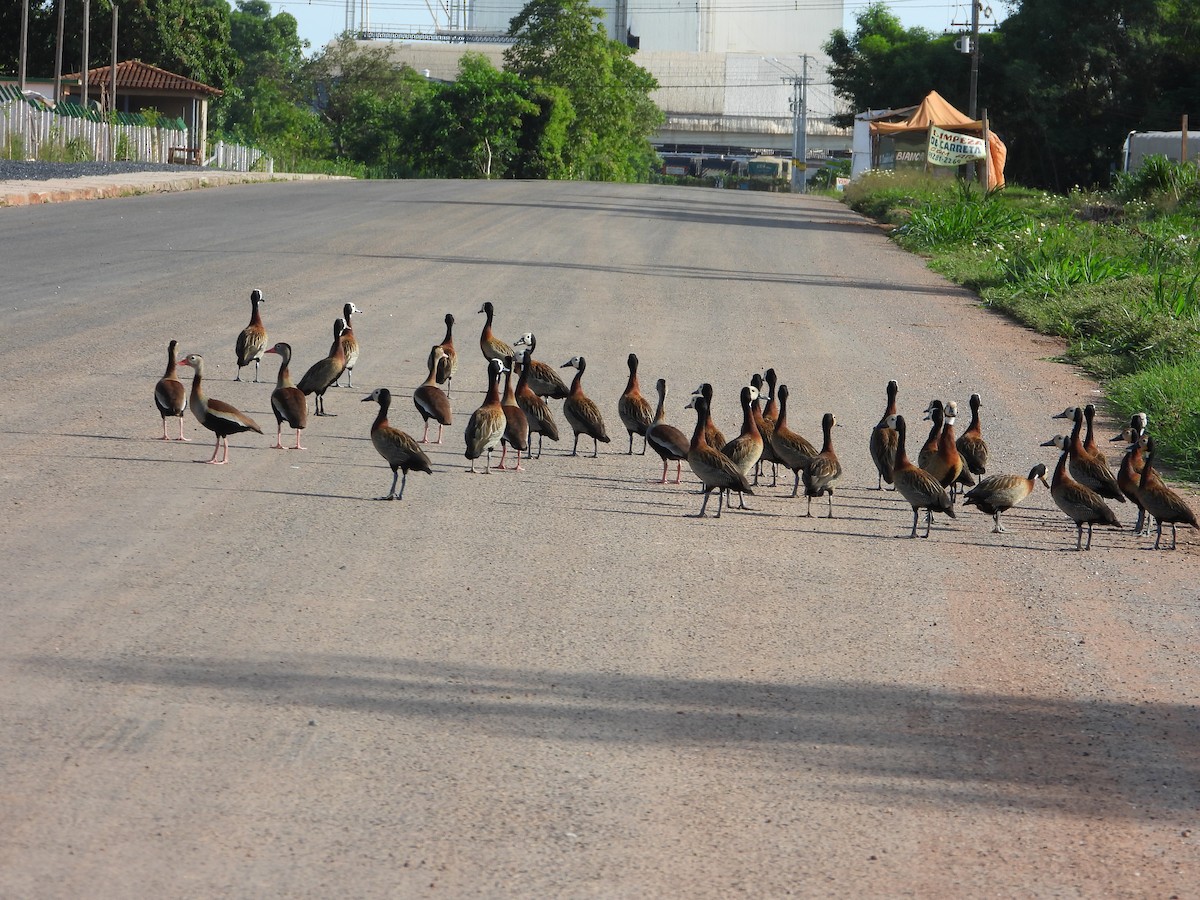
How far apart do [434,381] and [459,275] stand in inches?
370

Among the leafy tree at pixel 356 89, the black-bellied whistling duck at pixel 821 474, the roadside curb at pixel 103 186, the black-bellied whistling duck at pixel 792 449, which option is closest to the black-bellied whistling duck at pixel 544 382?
the black-bellied whistling duck at pixel 792 449

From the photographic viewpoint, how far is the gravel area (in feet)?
124

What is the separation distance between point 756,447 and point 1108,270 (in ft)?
43.4

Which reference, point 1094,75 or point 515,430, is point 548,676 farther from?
point 1094,75

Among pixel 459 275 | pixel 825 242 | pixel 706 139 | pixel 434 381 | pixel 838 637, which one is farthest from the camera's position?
pixel 706 139

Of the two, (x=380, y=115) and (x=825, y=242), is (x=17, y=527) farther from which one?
(x=380, y=115)

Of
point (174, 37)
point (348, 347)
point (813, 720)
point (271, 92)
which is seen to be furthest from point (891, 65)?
point (813, 720)

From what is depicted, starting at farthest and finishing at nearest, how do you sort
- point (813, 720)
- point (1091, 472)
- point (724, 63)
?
point (724, 63), point (1091, 472), point (813, 720)

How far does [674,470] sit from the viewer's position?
10.4 m

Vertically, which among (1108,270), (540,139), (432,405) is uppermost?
(540,139)

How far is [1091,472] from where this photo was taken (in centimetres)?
937

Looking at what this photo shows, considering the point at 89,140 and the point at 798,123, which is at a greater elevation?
the point at 798,123

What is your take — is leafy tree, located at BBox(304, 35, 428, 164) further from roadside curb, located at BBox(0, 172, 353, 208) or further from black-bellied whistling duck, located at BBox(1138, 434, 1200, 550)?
→ black-bellied whistling duck, located at BBox(1138, 434, 1200, 550)

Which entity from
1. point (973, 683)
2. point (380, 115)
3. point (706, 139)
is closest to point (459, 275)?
point (973, 683)
